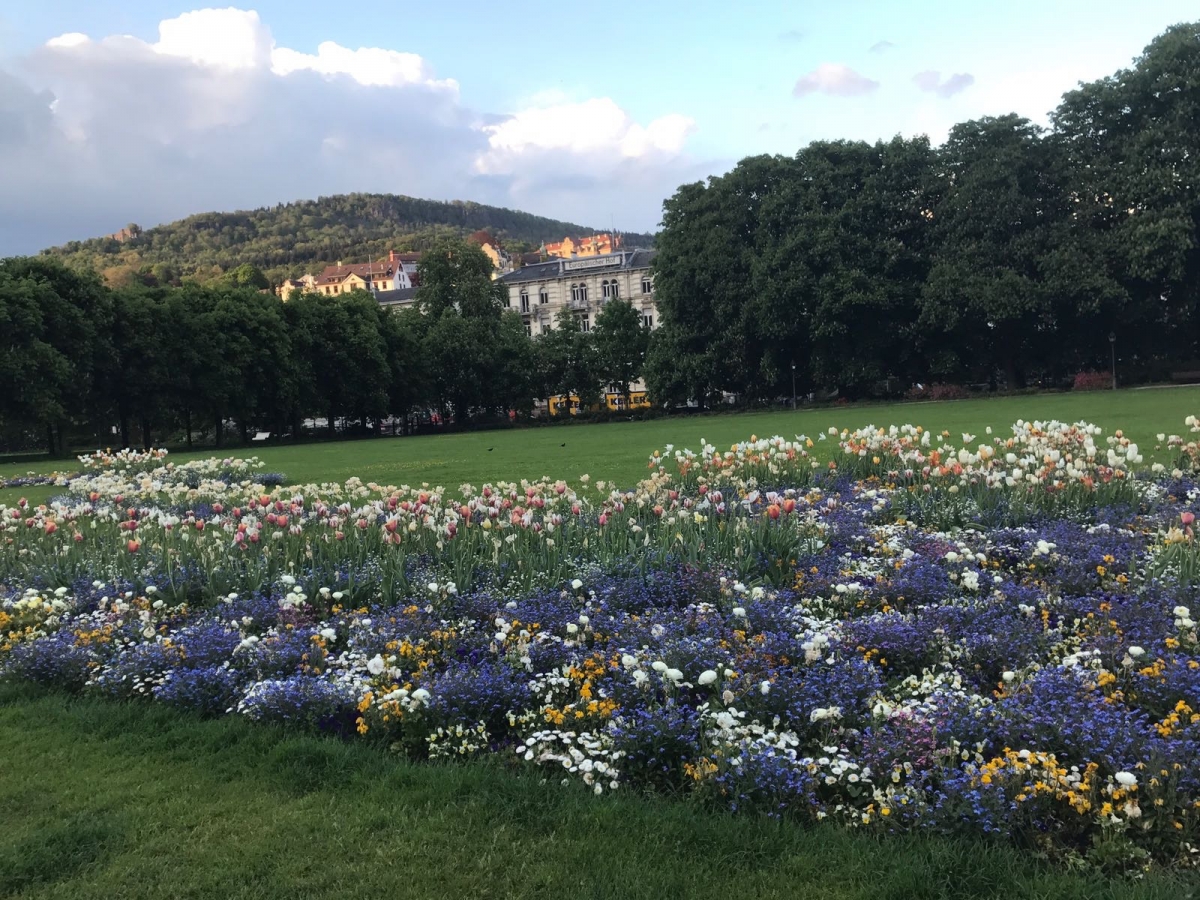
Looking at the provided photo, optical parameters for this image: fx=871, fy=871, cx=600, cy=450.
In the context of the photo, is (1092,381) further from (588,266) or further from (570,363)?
(588,266)

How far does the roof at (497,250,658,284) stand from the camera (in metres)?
87.2

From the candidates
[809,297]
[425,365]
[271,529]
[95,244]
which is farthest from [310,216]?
[271,529]

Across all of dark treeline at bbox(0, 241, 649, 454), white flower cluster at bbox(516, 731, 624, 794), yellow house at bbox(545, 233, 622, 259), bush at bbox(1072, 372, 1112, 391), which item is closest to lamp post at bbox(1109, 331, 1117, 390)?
bush at bbox(1072, 372, 1112, 391)

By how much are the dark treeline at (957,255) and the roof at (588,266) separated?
38.2 m

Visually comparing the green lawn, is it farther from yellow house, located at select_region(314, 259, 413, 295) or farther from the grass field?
yellow house, located at select_region(314, 259, 413, 295)

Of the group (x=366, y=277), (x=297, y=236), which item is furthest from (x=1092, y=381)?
(x=297, y=236)

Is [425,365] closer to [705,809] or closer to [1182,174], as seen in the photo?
[1182,174]

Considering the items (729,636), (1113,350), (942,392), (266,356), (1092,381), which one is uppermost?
(266,356)

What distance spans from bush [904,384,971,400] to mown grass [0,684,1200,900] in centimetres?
4230

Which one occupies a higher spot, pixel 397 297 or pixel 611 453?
pixel 397 297

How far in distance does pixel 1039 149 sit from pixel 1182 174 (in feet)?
20.3

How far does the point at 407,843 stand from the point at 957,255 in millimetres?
42500

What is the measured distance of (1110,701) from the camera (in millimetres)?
3689

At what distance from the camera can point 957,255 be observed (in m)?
40.6
